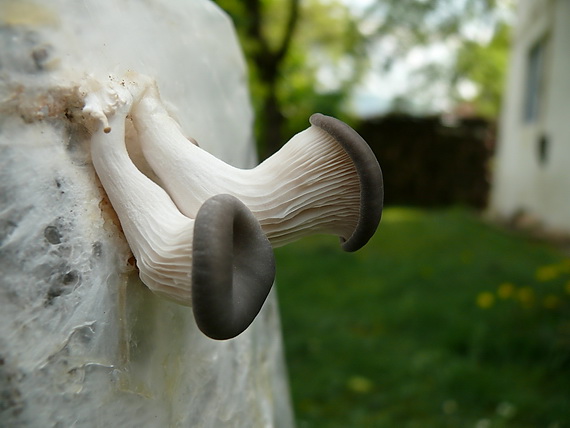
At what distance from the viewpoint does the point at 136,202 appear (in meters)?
0.93

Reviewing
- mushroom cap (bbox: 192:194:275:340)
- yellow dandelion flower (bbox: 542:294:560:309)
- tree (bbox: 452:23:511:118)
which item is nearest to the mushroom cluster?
mushroom cap (bbox: 192:194:275:340)

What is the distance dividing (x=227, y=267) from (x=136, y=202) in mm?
232

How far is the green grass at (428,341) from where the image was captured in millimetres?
3059

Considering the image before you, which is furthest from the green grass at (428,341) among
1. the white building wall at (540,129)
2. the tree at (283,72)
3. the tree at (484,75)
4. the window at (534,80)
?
the tree at (484,75)

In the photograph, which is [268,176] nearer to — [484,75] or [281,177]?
[281,177]

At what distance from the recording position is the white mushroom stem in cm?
88

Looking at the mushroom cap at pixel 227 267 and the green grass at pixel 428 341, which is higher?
the mushroom cap at pixel 227 267

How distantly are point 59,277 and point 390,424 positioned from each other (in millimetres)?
2400

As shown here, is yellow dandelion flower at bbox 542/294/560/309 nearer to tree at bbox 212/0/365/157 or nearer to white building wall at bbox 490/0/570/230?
white building wall at bbox 490/0/570/230

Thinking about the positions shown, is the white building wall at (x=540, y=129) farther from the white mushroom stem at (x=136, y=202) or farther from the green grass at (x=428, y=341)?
the white mushroom stem at (x=136, y=202)

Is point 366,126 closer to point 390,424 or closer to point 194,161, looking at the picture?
point 390,424

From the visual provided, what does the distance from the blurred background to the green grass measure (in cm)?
1

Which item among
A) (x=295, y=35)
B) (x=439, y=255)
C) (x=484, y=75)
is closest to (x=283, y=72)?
(x=295, y=35)

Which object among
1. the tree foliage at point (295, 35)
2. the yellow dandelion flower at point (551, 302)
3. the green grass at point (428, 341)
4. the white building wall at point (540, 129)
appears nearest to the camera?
the green grass at point (428, 341)
